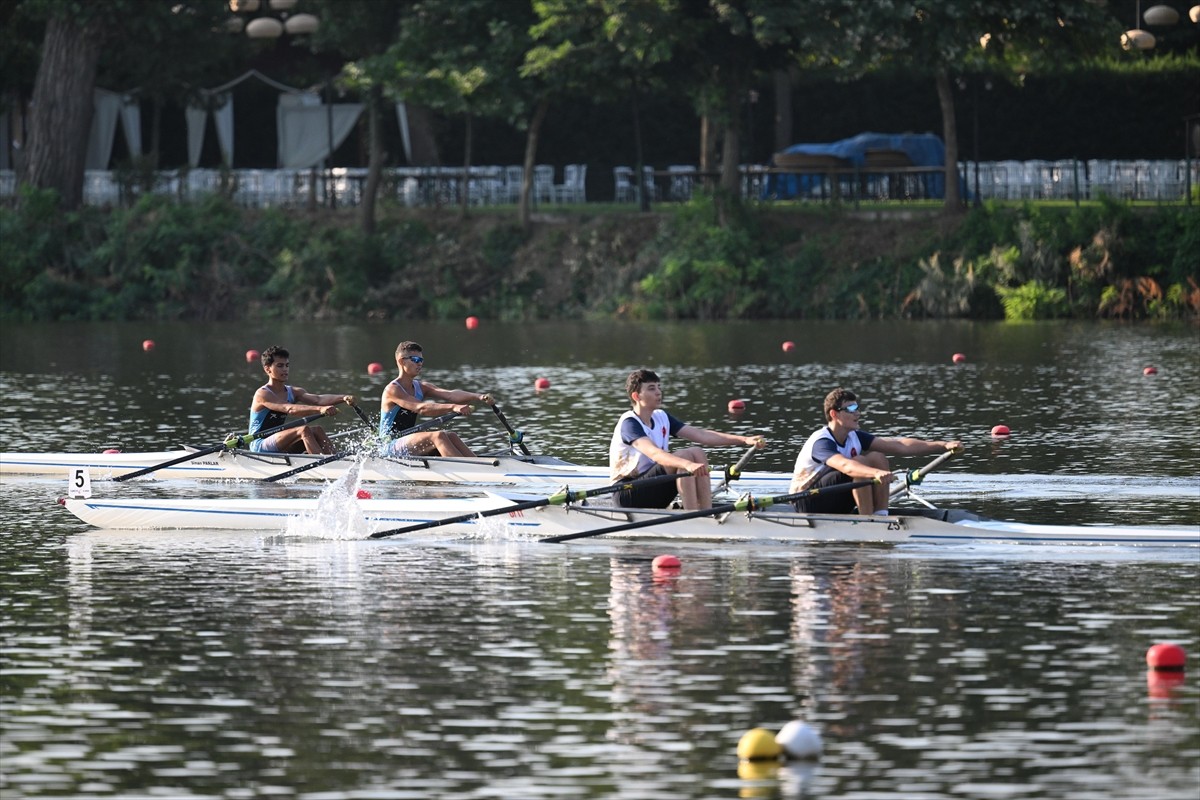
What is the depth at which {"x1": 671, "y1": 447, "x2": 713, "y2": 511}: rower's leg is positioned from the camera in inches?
661

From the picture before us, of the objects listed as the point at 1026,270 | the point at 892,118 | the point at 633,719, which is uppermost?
the point at 892,118

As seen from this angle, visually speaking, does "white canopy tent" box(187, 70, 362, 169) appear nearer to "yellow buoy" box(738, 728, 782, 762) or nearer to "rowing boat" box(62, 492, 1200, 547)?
"rowing boat" box(62, 492, 1200, 547)

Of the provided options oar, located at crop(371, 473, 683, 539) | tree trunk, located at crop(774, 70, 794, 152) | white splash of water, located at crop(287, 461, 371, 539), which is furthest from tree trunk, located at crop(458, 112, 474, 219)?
oar, located at crop(371, 473, 683, 539)

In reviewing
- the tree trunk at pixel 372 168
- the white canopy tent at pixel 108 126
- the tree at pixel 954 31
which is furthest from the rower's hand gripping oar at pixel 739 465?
the white canopy tent at pixel 108 126

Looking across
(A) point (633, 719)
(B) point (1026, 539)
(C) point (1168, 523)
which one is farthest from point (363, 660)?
(C) point (1168, 523)

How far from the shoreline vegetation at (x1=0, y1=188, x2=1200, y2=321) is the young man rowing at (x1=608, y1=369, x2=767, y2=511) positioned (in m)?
25.6

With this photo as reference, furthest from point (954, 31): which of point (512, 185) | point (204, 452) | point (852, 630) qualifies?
point (852, 630)

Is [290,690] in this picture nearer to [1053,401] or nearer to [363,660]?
[363,660]

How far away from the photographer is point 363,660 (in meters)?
12.4

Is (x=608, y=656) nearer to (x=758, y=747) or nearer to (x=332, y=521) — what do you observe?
(x=758, y=747)

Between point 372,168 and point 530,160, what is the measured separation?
363 centimetres

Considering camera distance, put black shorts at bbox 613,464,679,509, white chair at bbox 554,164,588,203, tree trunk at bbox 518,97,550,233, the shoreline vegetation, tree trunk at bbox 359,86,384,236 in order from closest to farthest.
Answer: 1. black shorts at bbox 613,464,679,509
2. the shoreline vegetation
3. tree trunk at bbox 518,97,550,233
4. tree trunk at bbox 359,86,384,236
5. white chair at bbox 554,164,588,203

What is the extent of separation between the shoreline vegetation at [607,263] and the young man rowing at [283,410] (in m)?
22.6

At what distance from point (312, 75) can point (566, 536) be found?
36.2m
